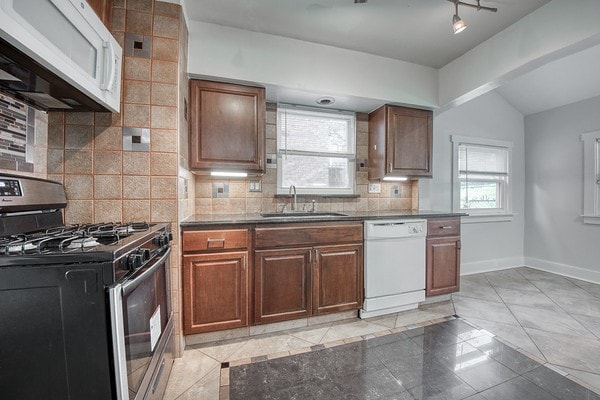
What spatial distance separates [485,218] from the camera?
362 cm

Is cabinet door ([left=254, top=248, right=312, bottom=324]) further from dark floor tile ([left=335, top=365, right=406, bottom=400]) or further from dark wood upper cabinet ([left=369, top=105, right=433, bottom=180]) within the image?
dark wood upper cabinet ([left=369, top=105, right=433, bottom=180])

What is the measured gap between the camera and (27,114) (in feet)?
4.51

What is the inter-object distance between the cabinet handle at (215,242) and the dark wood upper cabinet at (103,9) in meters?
1.50

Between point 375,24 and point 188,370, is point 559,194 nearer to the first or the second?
point 375,24

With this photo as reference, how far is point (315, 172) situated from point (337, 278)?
1.17 m

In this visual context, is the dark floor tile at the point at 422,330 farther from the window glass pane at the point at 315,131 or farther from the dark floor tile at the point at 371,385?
the window glass pane at the point at 315,131

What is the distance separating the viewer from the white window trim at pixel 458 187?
3.42m

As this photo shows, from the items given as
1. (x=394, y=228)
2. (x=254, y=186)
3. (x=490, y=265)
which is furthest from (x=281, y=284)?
(x=490, y=265)

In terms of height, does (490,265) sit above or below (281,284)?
below

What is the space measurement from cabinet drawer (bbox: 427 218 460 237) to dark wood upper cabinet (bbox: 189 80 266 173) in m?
1.74

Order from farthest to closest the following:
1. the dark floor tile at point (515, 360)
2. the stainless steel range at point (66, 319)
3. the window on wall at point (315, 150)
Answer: the window on wall at point (315, 150)
the dark floor tile at point (515, 360)
the stainless steel range at point (66, 319)

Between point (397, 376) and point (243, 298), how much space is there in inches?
45.0

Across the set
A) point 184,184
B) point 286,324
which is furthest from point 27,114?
point 286,324

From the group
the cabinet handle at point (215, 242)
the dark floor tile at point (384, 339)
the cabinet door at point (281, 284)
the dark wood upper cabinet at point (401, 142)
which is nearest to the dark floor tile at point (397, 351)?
the dark floor tile at point (384, 339)
